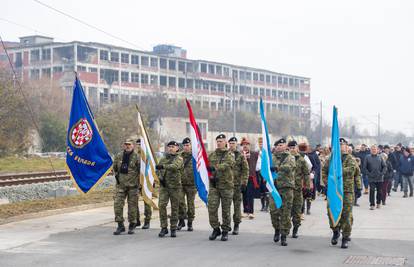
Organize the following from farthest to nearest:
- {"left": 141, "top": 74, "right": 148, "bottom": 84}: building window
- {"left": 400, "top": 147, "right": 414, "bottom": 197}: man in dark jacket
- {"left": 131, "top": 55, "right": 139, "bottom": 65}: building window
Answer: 1. {"left": 141, "top": 74, "right": 148, "bottom": 84}: building window
2. {"left": 131, "top": 55, "right": 139, "bottom": 65}: building window
3. {"left": 400, "top": 147, "right": 414, "bottom": 197}: man in dark jacket

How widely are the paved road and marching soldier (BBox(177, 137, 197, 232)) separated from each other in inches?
15.1

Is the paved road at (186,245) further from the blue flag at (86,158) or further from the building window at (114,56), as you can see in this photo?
the building window at (114,56)

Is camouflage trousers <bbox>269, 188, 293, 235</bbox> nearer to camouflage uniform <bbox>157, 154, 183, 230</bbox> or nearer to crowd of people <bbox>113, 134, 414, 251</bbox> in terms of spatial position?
crowd of people <bbox>113, 134, 414, 251</bbox>

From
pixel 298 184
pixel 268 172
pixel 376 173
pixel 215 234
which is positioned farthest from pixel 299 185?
pixel 376 173

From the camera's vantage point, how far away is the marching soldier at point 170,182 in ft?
41.1

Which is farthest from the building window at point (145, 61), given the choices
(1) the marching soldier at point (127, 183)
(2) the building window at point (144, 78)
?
(1) the marching soldier at point (127, 183)

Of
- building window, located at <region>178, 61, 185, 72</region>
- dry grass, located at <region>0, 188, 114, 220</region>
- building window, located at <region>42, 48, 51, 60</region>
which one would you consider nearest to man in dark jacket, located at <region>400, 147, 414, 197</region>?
dry grass, located at <region>0, 188, 114, 220</region>

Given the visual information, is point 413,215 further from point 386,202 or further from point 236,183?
point 236,183

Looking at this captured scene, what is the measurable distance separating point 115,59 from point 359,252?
87300 millimetres

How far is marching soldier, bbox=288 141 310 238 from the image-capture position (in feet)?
40.3

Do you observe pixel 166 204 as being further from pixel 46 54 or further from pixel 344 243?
pixel 46 54

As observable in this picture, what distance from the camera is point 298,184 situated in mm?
12430

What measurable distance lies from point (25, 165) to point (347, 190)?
33.8 meters

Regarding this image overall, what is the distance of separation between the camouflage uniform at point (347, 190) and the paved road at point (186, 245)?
366mm
